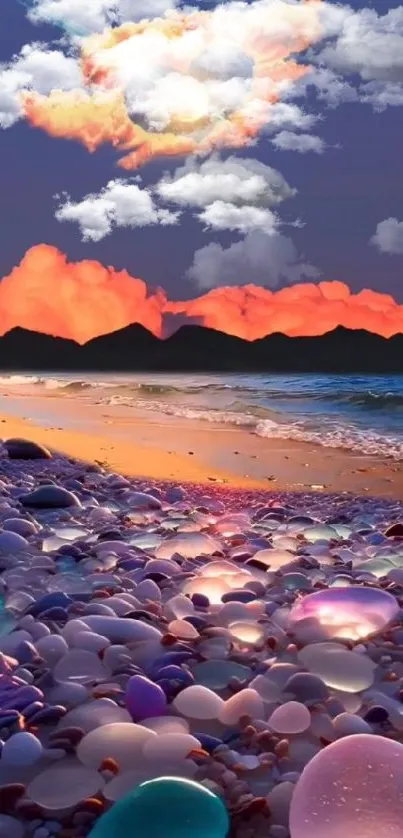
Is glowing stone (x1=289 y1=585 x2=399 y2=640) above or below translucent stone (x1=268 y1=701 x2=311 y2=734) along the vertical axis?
above

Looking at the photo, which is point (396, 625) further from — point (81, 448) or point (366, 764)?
point (81, 448)

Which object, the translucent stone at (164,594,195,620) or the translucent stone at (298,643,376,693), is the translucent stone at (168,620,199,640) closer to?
the translucent stone at (164,594,195,620)

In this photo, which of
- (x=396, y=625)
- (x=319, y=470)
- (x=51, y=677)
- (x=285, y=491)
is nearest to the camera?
(x=51, y=677)

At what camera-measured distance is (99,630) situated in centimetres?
220

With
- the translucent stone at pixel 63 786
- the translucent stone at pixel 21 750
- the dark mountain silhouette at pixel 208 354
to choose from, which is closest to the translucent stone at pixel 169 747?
the translucent stone at pixel 63 786

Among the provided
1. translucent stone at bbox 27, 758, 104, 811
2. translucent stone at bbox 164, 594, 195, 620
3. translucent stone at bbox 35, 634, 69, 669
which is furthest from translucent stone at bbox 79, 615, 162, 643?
translucent stone at bbox 27, 758, 104, 811

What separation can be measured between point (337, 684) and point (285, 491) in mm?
4139

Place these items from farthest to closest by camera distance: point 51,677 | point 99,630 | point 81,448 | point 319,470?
point 81,448 < point 319,470 < point 99,630 < point 51,677

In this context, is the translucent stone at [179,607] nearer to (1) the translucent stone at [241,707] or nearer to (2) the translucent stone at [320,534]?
(1) the translucent stone at [241,707]

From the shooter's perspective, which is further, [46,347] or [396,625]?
[46,347]

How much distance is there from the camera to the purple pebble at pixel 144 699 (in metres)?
1.78

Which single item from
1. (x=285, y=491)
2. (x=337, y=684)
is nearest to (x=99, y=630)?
(x=337, y=684)

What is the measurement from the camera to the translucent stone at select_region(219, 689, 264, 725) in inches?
69.7

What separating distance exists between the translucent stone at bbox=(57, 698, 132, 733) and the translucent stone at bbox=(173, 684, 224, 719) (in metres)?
0.13
